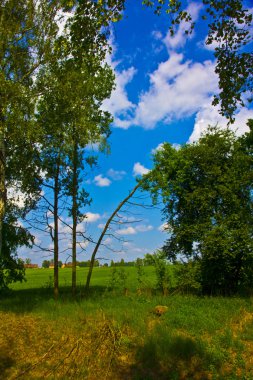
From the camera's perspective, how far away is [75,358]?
11.4m

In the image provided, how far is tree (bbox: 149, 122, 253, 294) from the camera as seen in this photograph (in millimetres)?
19484

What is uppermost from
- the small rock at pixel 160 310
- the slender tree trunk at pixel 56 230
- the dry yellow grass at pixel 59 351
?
the slender tree trunk at pixel 56 230

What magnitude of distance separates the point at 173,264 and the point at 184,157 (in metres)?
6.94

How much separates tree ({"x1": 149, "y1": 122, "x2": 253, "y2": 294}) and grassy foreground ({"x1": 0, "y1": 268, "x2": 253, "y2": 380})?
13.9 feet

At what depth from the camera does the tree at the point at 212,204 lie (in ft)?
63.9

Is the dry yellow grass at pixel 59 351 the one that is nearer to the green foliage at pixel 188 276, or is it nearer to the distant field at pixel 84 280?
the green foliage at pixel 188 276

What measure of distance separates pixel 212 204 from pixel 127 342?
11124 millimetres

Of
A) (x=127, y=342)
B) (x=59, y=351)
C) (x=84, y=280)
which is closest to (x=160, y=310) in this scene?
(x=127, y=342)

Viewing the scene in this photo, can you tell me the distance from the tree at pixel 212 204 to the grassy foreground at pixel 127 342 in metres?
4.23

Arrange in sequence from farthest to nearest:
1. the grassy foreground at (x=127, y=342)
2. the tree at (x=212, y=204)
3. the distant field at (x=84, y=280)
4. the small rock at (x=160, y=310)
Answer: the distant field at (x=84, y=280) < the tree at (x=212, y=204) < the small rock at (x=160, y=310) < the grassy foreground at (x=127, y=342)

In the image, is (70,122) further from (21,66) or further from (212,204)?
(212,204)

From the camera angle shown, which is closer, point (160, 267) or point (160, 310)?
point (160, 310)

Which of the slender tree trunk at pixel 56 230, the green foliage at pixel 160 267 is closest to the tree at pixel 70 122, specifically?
the slender tree trunk at pixel 56 230

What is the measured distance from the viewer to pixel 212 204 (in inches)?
821
